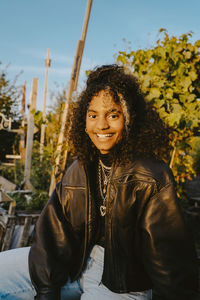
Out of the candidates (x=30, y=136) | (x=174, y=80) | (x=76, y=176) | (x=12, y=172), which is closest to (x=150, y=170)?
Result: (x=76, y=176)

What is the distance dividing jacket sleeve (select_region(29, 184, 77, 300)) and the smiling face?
44 cm

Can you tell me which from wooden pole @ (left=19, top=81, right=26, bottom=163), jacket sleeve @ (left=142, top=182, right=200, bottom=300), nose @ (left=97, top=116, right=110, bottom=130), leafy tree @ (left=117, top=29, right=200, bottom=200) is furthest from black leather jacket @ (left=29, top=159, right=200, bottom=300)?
wooden pole @ (left=19, top=81, right=26, bottom=163)

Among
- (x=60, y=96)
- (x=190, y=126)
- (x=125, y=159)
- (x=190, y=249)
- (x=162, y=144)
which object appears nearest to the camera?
(x=190, y=249)

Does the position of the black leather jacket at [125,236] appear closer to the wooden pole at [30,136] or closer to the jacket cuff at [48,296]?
the jacket cuff at [48,296]

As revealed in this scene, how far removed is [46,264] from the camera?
4.48 ft

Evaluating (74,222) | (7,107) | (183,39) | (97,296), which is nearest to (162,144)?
(74,222)

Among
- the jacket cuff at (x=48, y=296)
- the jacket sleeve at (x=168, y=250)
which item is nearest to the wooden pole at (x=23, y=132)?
the jacket cuff at (x=48, y=296)

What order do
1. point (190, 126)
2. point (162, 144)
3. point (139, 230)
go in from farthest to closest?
1. point (190, 126)
2. point (162, 144)
3. point (139, 230)

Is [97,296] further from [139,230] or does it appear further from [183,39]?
[183,39]

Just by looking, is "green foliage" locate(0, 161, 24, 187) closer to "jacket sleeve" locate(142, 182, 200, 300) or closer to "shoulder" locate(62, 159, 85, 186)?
"shoulder" locate(62, 159, 85, 186)

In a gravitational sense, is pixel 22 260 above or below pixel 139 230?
below

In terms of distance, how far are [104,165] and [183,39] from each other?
234 cm

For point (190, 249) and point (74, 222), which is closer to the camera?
point (190, 249)

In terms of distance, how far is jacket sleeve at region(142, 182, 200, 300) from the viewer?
116cm
